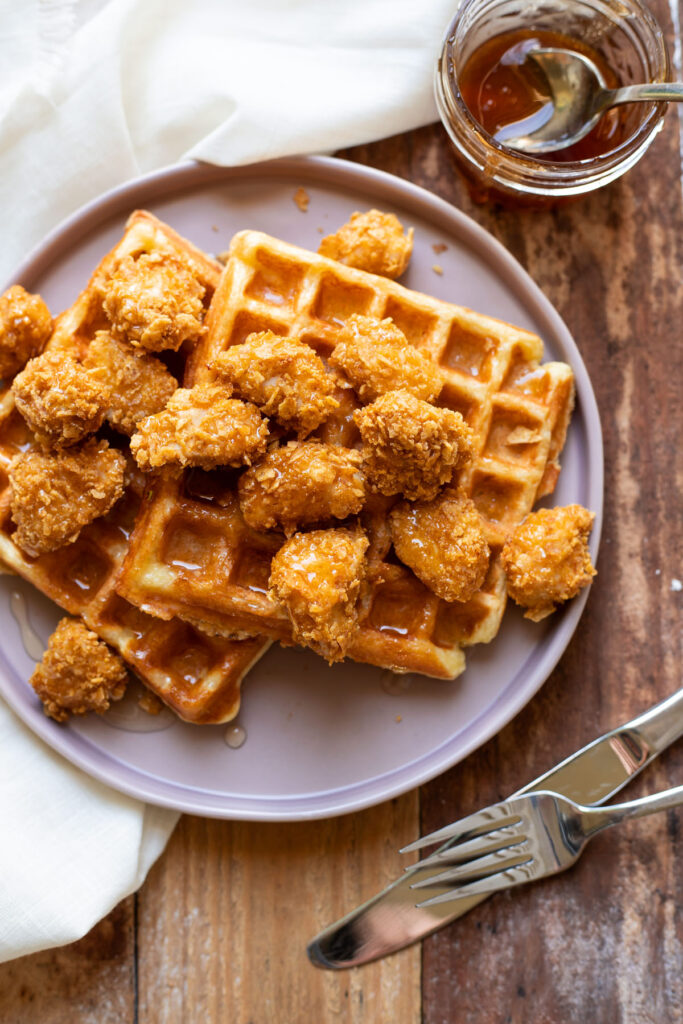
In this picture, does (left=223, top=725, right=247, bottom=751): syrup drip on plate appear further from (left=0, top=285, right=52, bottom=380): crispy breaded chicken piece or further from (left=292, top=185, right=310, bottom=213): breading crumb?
(left=292, top=185, right=310, bottom=213): breading crumb

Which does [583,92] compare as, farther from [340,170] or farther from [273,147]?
[273,147]

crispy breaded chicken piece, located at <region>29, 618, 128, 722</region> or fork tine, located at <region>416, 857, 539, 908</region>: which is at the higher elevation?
crispy breaded chicken piece, located at <region>29, 618, 128, 722</region>

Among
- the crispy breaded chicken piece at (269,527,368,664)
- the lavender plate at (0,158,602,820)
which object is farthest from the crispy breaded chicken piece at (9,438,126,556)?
the crispy breaded chicken piece at (269,527,368,664)

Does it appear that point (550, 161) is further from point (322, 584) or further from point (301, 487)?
point (322, 584)

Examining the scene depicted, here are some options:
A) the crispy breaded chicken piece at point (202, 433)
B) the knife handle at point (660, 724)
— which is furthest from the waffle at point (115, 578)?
the knife handle at point (660, 724)

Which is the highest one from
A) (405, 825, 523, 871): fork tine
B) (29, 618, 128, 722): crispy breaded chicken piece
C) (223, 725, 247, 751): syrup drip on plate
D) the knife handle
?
(29, 618, 128, 722): crispy breaded chicken piece

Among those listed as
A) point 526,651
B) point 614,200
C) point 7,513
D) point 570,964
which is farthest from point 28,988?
point 614,200
